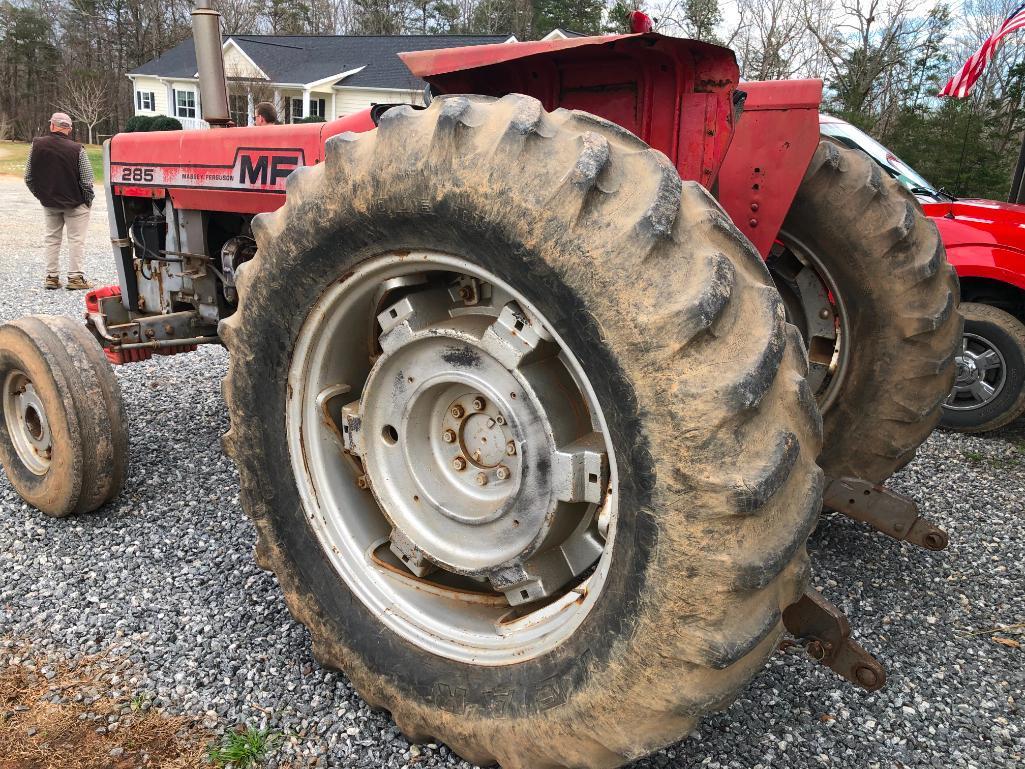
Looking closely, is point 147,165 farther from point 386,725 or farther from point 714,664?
point 714,664

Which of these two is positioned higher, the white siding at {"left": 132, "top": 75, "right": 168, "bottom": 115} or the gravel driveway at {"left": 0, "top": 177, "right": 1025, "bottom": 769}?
the white siding at {"left": 132, "top": 75, "right": 168, "bottom": 115}

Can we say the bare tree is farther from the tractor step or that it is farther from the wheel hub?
the tractor step

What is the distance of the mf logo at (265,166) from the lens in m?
3.12

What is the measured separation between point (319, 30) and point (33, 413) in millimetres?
44789

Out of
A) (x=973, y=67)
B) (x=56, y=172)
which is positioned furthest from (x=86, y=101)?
(x=973, y=67)

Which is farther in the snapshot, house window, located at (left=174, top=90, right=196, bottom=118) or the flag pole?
house window, located at (left=174, top=90, right=196, bottom=118)

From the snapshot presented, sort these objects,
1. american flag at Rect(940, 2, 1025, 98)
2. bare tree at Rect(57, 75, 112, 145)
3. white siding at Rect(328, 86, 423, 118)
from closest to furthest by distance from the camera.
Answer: american flag at Rect(940, 2, 1025, 98)
white siding at Rect(328, 86, 423, 118)
bare tree at Rect(57, 75, 112, 145)

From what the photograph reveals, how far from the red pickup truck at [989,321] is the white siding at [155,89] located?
38.5 m

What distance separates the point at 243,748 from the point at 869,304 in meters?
2.54

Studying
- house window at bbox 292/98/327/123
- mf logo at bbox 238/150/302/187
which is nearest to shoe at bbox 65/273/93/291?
mf logo at bbox 238/150/302/187

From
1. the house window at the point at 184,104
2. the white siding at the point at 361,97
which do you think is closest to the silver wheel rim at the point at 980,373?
the white siding at the point at 361,97

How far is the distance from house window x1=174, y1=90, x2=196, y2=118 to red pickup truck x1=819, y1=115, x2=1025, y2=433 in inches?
1466

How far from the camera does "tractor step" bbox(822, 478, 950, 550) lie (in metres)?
2.76

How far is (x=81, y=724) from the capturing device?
2133 millimetres
